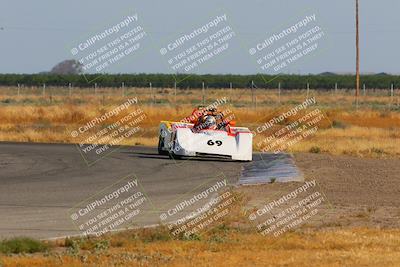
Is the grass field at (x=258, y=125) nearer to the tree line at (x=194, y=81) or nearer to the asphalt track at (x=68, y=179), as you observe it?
the asphalt track at (x=68, y=179)

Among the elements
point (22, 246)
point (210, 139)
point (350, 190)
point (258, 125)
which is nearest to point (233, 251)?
point (22, 246)

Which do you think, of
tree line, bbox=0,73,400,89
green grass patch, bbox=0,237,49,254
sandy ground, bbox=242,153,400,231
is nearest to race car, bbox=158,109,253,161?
sandy ground, bbox=242,153,400,231

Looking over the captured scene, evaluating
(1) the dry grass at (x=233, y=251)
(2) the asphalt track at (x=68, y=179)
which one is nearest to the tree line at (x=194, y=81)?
(2) the asphalt track at (x=68, y=179)

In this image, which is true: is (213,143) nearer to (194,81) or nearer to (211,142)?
(211,142)

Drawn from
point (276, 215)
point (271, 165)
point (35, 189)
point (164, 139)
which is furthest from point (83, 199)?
point (164, 139)

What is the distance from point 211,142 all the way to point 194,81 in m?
99.0

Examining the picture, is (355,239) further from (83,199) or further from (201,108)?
(201,108)

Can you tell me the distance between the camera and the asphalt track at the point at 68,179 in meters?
17.2

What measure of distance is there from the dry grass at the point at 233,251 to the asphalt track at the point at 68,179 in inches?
68.9

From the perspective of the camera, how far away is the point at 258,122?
2074 inches

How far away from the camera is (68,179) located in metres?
25.0

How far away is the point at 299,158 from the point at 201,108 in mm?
3299

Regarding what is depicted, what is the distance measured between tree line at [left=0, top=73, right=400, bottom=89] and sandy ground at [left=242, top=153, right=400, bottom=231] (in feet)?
307

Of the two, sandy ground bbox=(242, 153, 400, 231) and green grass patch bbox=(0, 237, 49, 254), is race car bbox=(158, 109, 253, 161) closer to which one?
sandy ground bbox=(242, 153, 400, 231)
